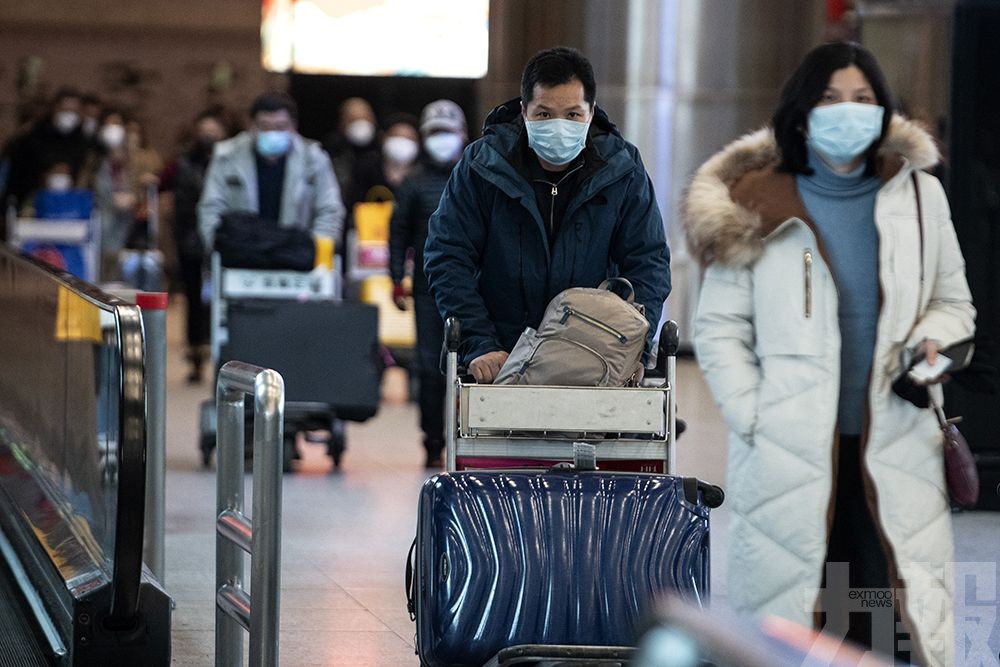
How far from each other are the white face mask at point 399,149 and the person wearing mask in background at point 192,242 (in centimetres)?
167

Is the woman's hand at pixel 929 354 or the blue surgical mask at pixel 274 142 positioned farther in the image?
the blue surgical mask at pixel 274 142

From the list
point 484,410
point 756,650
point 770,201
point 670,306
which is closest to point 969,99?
point 770,201

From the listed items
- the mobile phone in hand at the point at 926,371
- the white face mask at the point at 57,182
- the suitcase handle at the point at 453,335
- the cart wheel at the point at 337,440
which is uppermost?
the white face mask at the point at 57,182

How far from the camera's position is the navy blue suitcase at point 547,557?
3.81 meters

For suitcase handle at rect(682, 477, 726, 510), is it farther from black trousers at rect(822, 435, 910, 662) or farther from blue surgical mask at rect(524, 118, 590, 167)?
blue surgical mask at rect(524, 118, 590, 167)

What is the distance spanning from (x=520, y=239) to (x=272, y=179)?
623 cm

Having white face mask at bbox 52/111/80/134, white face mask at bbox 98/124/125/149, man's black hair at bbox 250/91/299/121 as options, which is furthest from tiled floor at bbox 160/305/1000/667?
white face mask at bbox 98/124/125/149

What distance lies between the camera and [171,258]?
24.4 metres

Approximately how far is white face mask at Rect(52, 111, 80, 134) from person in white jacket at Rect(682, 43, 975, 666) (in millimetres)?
15473

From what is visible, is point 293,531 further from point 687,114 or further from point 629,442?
point 687,114

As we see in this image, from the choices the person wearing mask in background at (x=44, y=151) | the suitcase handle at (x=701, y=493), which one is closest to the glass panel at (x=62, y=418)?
the suitcase handle at (x=701, y=493)

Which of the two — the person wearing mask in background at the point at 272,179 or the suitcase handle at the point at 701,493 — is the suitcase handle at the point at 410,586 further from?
the person wearing mask in background at the point at 272,179

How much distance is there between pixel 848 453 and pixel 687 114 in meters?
Result: 11.6

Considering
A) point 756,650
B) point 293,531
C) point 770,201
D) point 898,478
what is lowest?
point 293,531
